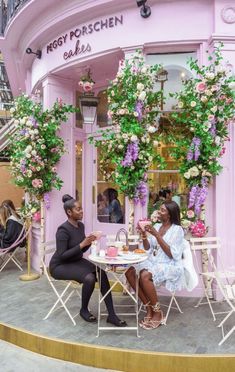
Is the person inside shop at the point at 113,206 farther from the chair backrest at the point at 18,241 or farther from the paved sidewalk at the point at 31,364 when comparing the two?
the paved sidewalk at the point at 31,364

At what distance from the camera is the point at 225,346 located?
3525 millimetres

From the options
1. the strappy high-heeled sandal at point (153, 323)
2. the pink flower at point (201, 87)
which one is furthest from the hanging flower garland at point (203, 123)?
the strappy high-heeled sandal at point (153, 323)

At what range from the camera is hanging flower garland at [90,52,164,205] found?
4824mm

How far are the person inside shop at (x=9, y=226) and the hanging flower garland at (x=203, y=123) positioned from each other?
3294 mm

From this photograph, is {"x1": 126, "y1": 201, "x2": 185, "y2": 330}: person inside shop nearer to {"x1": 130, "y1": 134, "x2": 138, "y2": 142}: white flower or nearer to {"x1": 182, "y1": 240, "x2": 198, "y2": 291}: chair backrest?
{"x1": 182, "y1": 240, "x2": 198, "y2": 291}: chair backrest

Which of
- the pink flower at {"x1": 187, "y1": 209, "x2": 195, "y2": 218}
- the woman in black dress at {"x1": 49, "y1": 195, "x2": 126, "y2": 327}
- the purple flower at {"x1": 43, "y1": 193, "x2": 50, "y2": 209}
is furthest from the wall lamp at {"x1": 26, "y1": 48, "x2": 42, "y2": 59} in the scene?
the pink flower at {"x1": 187, "y1": 209, "x2": 195, "y2": 218}

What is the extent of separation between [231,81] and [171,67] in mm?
1109

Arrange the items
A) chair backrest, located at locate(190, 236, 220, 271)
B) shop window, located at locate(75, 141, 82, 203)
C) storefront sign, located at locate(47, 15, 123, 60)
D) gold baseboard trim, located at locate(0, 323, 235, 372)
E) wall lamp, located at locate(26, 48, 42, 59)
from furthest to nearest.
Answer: shop window, located at locate(75, 141, 82, 203), wall lamp, located at locate(26, 48, 42, 59), storefront sign, located at locate(47, 15, 123, 60), chair backrest, located at locate(190, 236, 220, 271), gold baseboard trim, located at locate(0, 323, 235, 372)

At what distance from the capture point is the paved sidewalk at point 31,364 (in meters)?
3.37

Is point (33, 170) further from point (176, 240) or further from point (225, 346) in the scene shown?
point (225, 346)

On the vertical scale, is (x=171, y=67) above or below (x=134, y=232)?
above

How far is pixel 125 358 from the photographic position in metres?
3.37

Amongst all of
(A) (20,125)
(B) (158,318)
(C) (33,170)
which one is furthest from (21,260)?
(B) (158,318)

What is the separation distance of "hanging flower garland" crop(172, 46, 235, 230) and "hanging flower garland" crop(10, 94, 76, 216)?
87.8 inches
